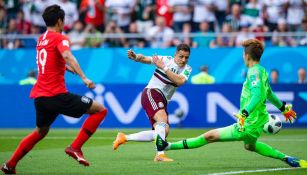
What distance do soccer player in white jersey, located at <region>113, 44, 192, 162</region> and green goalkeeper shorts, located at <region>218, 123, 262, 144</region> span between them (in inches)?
63.9

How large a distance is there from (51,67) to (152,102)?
2.82 meters

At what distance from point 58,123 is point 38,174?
505 inches

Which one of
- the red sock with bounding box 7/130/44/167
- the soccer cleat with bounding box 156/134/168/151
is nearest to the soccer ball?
the soccer cleat with bounding box 156/134/168/151

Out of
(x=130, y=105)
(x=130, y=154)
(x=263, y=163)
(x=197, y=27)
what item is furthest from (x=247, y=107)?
(x=197, y=27)

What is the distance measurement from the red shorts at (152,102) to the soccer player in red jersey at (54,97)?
2.25 meters

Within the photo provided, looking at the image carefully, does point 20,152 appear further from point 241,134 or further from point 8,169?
point 241,134

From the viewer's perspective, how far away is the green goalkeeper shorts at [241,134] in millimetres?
11711

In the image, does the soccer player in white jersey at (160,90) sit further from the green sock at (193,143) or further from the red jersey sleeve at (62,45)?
the red jersey sleeve at (62,45)

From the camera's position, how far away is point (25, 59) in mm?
26312

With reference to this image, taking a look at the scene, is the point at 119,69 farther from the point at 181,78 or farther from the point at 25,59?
the point at 181,78

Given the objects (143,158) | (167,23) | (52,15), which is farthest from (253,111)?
(167,23)

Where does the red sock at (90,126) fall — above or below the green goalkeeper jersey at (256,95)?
below

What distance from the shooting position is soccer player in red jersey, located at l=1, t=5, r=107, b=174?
11.4 meters

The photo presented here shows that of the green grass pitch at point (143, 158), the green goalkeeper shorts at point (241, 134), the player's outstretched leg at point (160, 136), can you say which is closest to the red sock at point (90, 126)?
the green grass pitch at point (143, 158)
